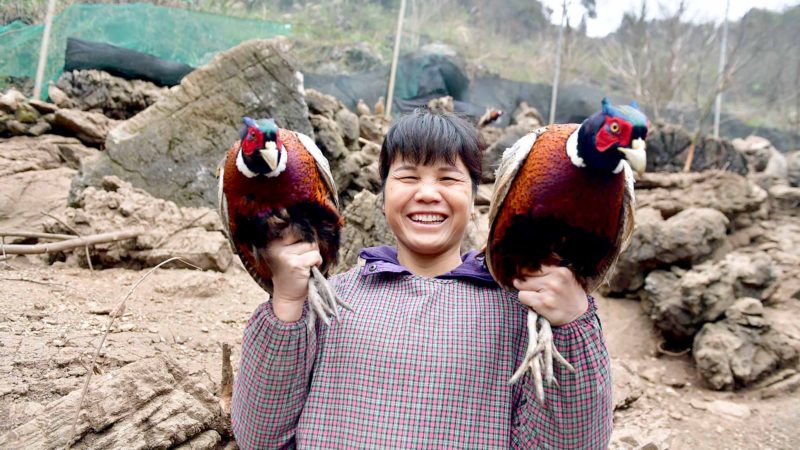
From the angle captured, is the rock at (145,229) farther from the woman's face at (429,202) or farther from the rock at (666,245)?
the rock at (666,245)

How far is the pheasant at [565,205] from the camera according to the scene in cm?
121

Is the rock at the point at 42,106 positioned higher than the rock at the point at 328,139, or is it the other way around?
the rock at the point at 42,106

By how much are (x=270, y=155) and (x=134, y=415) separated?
0.96 m

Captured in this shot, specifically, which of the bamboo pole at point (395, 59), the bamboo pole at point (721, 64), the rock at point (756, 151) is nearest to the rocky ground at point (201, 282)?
the bamboo pole at point (395, 59)

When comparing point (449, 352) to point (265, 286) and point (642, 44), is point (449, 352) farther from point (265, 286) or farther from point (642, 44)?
point (642, 44)

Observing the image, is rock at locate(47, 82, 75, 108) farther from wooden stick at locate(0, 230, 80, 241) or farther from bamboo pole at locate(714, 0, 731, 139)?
bamboo pole at locate(714, 0, 731, 139)

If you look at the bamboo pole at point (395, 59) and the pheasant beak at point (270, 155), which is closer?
the pheasant beak at point (270, 155)

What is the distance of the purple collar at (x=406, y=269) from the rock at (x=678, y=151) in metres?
8.78

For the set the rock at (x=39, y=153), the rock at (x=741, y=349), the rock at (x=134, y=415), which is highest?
the rock at (x=39, y=153)

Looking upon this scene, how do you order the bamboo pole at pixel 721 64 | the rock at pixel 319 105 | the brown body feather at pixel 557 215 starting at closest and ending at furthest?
the brown body feather at pixel 557 215 < the rock at pixel 319 105 < the bamboo pole at pixel 721 64

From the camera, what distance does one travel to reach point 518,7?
55.2 feet

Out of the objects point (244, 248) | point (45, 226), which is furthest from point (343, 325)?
point (45, 226)

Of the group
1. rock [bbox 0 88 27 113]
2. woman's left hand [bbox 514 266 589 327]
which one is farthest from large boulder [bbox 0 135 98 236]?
woman's left hand [bbox 514 266 589 327]

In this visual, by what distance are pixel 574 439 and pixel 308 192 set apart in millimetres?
996
